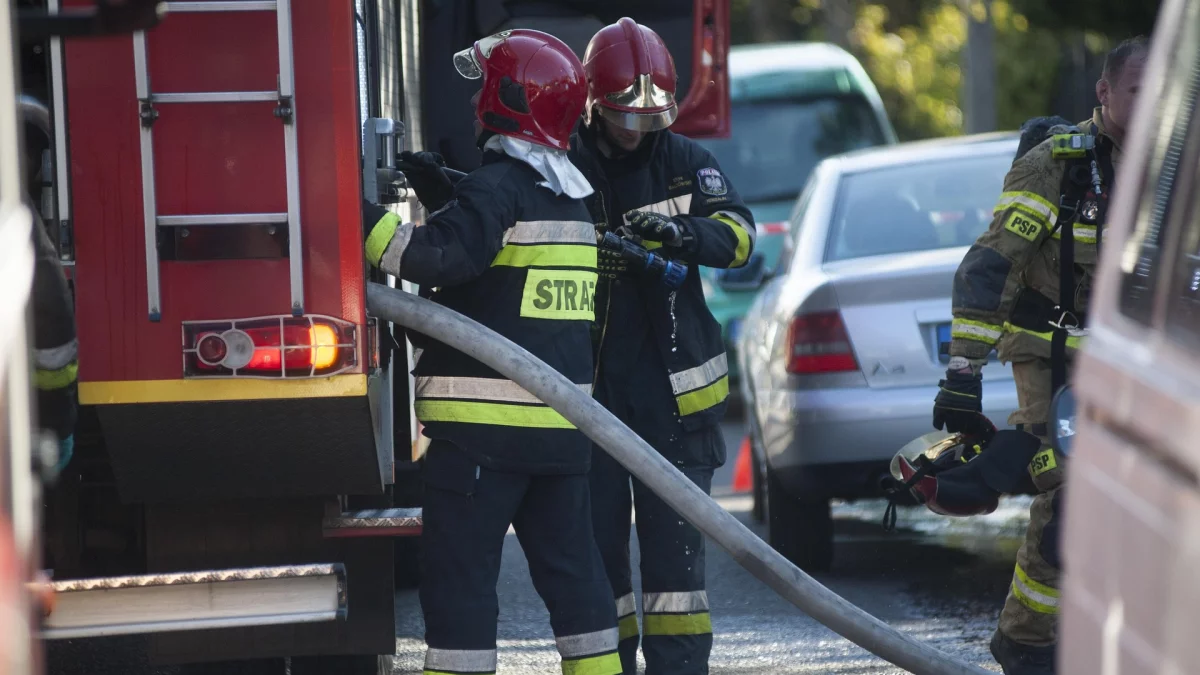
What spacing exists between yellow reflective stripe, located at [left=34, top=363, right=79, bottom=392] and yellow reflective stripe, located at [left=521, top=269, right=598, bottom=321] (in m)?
1.14

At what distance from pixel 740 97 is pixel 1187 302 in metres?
11.7

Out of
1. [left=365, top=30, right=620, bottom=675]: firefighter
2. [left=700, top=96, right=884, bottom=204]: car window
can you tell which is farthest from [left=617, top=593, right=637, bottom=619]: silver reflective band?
[left=700, top=96, right=884, bottom=204]: car window

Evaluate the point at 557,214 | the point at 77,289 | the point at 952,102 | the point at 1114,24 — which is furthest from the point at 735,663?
the point at 952,102

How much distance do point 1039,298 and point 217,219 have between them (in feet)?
7.72

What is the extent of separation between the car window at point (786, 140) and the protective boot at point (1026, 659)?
877 cm

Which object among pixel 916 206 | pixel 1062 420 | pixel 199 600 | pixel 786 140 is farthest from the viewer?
pixel 786 140

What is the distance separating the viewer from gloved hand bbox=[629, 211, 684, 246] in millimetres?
4801

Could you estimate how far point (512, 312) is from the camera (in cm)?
428

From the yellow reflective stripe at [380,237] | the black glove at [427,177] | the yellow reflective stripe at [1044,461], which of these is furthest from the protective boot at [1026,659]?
the yellow reflective stripe at [380,237]

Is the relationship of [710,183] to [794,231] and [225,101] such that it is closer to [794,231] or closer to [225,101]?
[225,101]

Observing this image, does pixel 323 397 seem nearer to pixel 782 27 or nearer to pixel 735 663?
pixel 735 663

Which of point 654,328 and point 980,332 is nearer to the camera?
point 980,332

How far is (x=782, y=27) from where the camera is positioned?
3219cm

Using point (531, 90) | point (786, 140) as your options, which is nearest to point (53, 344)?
point (531, 90)
